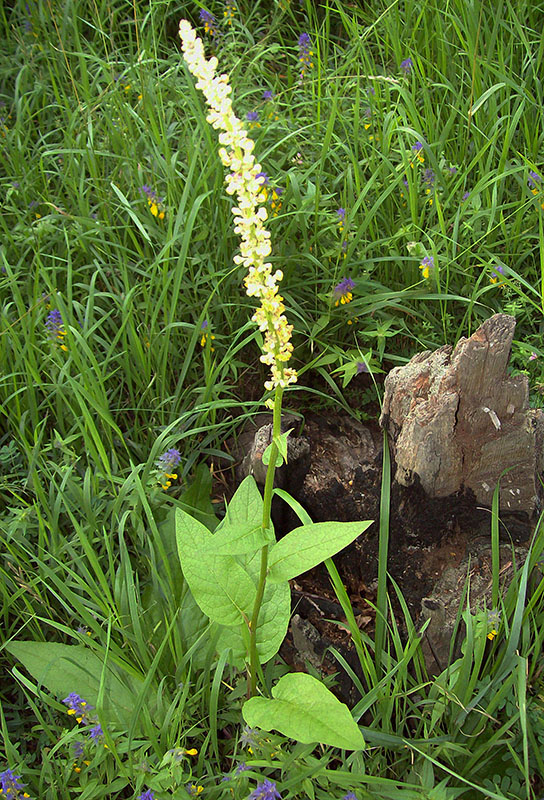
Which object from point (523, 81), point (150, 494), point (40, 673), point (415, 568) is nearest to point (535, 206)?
point (523, 81)

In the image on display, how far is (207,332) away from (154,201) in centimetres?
63

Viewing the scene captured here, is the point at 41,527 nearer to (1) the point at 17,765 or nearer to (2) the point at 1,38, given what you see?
(1) the point at 17,765

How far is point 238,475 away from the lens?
2438mm

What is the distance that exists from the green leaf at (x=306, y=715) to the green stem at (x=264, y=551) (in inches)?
4.7

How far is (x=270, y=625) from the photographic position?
1.76m

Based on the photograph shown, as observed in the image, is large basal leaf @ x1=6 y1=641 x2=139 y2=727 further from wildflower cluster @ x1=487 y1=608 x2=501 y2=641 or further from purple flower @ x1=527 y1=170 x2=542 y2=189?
purple flower @ x1=527 y1=170 x2=542 y2=189

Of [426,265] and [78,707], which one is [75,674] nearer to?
[78,707]

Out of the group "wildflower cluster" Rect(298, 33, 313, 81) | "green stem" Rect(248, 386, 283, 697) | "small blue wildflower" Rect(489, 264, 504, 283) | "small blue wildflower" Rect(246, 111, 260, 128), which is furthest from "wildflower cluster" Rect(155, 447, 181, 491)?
"wildflower cluster" Rect(298, 33, 313, 81)

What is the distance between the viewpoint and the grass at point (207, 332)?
1724mm

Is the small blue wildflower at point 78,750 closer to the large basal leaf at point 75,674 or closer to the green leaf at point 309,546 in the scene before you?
the large basal leaf at point 75,674

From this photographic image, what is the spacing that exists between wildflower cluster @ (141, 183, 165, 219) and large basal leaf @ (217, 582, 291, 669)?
5.02ft

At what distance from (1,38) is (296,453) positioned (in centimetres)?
313

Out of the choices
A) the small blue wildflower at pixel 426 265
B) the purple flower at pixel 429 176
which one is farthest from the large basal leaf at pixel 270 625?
the purple flower at pixel 429 176

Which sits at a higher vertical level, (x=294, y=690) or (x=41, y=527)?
(x=41, y=527)
